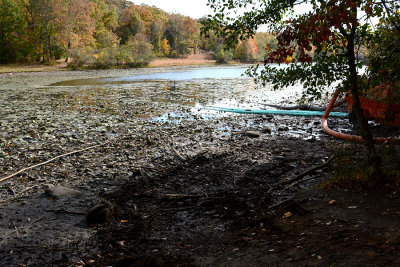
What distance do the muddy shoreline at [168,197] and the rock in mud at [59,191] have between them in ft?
0.22

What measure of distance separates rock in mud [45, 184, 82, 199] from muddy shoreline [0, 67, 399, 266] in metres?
0.07

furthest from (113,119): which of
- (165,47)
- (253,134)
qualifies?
(165,47)

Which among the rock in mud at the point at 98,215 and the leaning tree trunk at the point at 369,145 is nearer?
the leaning tree trunk at the point at 369,145

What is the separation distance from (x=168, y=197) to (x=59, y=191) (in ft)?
6.12

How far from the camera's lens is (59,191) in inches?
218

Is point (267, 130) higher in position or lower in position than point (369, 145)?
lower

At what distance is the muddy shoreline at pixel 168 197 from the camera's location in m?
3.68

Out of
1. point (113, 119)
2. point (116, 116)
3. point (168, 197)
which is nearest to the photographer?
point (168, 197)

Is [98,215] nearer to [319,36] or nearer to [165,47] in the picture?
[319,36]

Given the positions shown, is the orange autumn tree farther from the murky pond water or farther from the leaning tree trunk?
the murky pond water

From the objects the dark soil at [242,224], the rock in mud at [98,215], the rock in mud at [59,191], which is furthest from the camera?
the rock in mud at [59,191]

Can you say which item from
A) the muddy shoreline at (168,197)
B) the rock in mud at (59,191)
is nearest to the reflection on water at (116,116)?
the muddy shoreline at (168,197)

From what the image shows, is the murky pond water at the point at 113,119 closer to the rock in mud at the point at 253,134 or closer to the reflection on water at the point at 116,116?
the reflection on water at the point at 116,116

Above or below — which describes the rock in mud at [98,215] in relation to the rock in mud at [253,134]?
below
